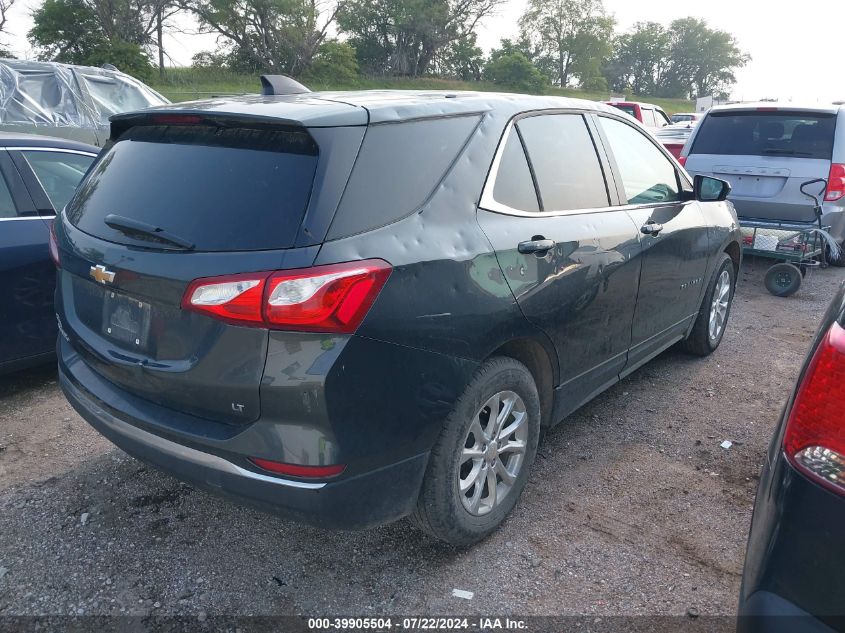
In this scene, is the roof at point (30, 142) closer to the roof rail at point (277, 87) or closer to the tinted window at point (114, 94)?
the roof rail at point (277, 87)

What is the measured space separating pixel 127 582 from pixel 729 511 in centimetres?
251

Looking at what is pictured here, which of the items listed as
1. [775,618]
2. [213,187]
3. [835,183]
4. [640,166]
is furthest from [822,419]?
[835,183]

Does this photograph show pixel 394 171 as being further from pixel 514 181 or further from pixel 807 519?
pixel 807 519

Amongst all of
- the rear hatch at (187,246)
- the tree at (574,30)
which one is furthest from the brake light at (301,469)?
the tree at (574,30)

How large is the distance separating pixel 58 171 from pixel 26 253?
2.41 feet

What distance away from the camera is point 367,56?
54.6 m

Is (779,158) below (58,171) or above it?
above

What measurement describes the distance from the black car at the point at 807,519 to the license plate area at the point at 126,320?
1.91 m

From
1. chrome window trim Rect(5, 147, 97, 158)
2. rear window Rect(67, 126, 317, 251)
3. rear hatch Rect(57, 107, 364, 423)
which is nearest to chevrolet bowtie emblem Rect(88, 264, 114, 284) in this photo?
rear hatch Rect(57, 107, 364, 423)

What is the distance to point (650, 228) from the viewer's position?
3.66 meters

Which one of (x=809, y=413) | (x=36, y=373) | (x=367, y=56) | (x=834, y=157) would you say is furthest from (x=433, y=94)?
(x=367, y=56)

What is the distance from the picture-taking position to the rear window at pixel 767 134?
277 inches

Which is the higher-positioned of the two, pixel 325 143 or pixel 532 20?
pixel 532 20

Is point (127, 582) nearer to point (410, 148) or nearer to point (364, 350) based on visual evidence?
point (364, 350)
